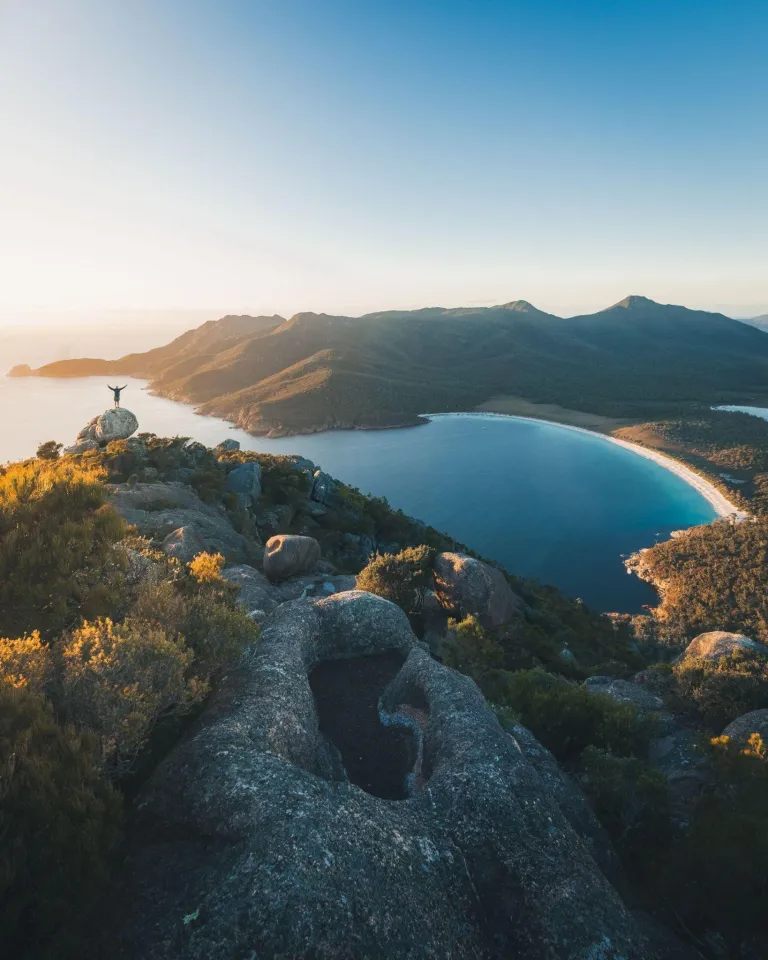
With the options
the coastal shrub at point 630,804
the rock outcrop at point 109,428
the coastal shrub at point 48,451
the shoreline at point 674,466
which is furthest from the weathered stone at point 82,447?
the shoreline at point 674,466

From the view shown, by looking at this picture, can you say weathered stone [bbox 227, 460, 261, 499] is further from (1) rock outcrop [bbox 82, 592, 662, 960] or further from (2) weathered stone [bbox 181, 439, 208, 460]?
(1) rock outcrop [bbox 82, 592, 662, 960]

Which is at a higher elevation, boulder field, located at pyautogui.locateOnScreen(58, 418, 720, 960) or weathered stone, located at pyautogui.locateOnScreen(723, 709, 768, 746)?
boulder field, located at pyautogui.locateOnScreen(58, 418, 720, 960)

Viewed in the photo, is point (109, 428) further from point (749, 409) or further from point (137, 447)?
point (749, 409)

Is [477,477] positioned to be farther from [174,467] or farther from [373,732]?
[373,732]

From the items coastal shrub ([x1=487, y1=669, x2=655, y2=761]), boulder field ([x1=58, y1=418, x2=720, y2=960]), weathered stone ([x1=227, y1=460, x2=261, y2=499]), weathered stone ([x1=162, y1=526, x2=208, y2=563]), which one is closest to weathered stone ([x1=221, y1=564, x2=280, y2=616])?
weathered stone ([x1=162, y1=526, x2=208, y2=563])

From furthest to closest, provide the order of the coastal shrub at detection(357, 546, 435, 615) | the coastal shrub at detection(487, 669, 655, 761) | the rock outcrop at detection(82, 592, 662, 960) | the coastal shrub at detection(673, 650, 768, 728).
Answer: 1. the coastal shrub at detection(357, 546, 435, 615)
2. the coastal shrub at detection(673, 650, 768, 728)
3. the coastal shrub at detection(487, 669, 655, 761)
4. the rock outcrop at detection(82, 592, 662, 960)

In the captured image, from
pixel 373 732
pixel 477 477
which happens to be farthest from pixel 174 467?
pixel 477 477
